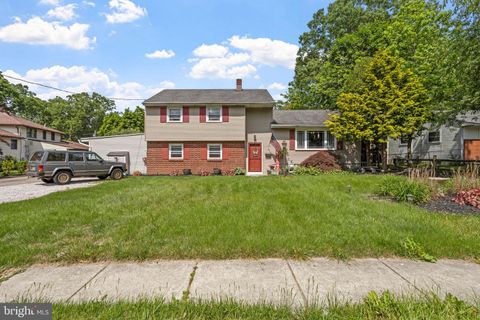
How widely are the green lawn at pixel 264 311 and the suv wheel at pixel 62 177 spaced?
12.3 metres

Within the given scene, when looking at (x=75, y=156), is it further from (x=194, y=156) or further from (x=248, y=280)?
(x=248, y=280)

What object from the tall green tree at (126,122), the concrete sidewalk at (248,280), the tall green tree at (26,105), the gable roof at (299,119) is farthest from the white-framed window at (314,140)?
the tall green tree at (26,105)

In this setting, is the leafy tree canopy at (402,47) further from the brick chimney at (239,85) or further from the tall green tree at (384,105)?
the brick chimney at (239,85)

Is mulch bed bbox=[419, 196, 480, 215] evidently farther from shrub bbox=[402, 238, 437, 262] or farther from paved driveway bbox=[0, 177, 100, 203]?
paved driveway bbox=[0, 177, 100, 203]

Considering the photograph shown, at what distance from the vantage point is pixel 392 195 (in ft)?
24.7

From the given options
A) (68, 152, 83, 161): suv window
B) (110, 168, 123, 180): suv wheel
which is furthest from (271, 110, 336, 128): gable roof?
(68, 152, 83, 161): suv window

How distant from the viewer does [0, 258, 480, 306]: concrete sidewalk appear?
277 centimetres

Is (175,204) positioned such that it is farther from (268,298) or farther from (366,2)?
(366,2)

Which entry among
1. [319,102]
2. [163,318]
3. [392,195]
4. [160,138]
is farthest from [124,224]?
[319,102]

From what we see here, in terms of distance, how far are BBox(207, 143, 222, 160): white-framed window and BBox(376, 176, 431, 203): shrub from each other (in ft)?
36.6

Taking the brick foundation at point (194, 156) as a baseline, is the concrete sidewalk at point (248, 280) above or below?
below

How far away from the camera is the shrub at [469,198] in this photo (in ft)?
21.8

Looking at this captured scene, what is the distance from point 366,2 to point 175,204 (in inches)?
1258

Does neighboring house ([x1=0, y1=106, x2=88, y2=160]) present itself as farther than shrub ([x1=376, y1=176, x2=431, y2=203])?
Yes
